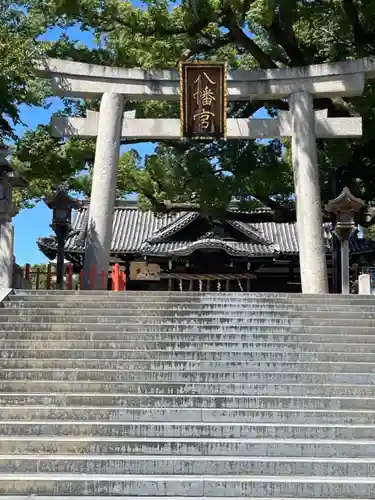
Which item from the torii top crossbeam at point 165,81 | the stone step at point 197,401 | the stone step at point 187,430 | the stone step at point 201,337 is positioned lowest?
the stone step at point 187,430

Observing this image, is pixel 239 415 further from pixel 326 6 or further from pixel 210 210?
pixel 326 6

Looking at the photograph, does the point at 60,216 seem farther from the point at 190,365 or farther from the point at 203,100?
the point at 190,365

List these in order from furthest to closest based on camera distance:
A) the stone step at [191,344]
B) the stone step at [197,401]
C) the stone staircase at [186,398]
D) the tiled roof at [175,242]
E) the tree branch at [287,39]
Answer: the tiled roof at [175,242], the tree branch at [287,39], the stone step at [191,344], the stone step at [197,401], the stone staircase at [186,398]

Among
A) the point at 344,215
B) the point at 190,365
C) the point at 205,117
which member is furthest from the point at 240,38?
the point at 190,365

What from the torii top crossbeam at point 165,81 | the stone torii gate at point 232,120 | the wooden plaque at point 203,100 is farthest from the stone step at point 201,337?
the torii top crossbeam at point 165,81

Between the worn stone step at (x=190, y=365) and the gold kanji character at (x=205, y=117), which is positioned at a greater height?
the gold kanji character at (x=205, y=117)

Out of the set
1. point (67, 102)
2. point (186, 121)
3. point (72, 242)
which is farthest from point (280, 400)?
point (72, 242)

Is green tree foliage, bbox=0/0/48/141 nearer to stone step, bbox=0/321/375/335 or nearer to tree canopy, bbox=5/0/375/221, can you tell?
tree canopy, bbox=5/0/375/221

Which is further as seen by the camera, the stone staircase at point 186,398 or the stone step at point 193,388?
the stone step at point 193,388

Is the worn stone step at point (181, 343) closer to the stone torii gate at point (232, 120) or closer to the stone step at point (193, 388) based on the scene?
the stone step at point (193, 388)

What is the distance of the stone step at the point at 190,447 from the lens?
5.86 metres

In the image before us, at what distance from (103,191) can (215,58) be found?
6138mm

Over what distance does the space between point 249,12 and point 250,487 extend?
10183mm

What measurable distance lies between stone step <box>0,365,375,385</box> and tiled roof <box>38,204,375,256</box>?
37.6 ft
